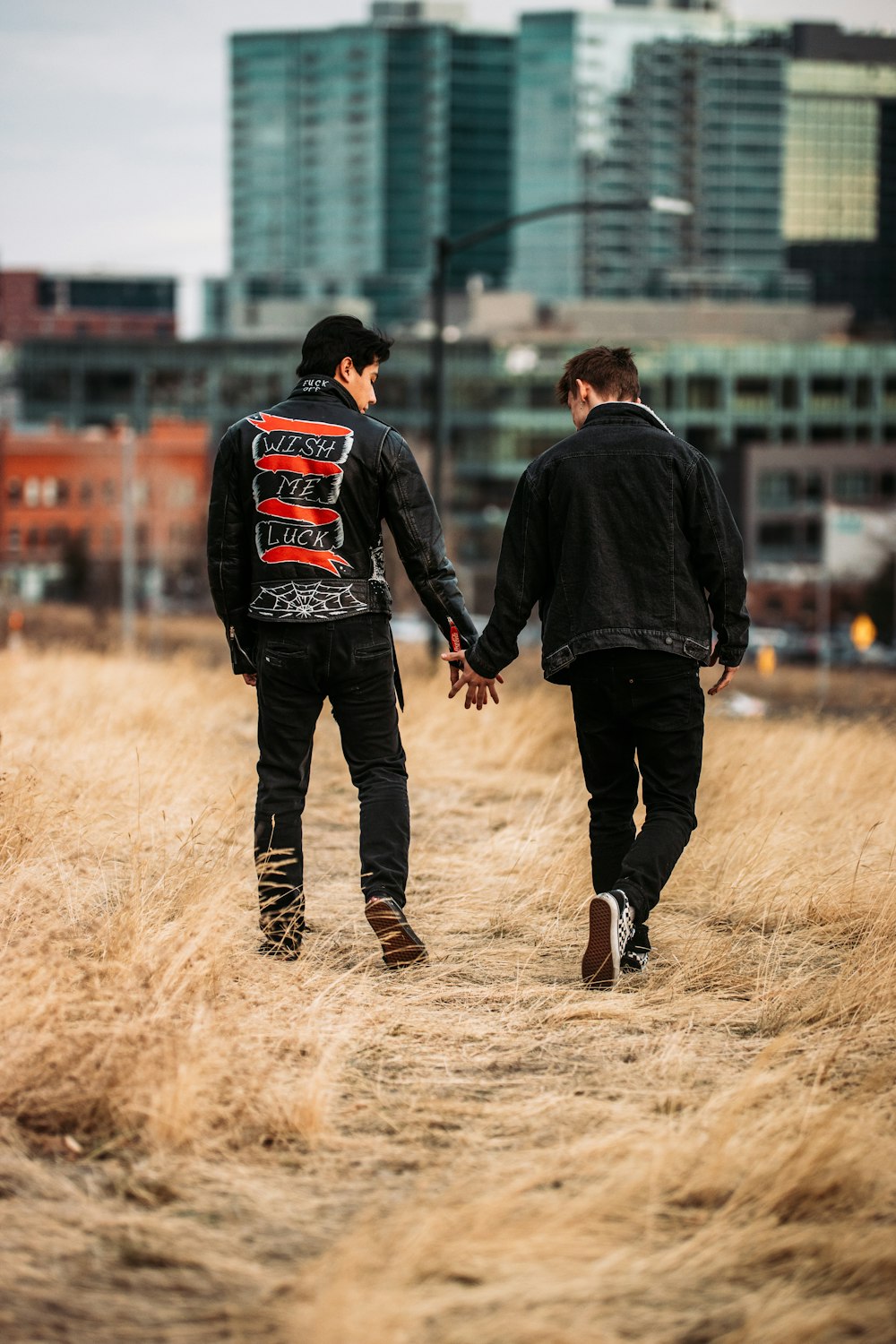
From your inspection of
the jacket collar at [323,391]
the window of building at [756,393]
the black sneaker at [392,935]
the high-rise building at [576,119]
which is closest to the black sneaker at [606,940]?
the black sneaker at [392,935]

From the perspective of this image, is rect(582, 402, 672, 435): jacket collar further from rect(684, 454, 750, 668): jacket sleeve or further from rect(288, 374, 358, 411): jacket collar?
rect(288, 374, 358, 411): jacket collar

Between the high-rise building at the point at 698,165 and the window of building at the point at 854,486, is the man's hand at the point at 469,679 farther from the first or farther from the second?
the high-rise building at the point at 698,165

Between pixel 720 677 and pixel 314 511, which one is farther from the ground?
pixel 314 511

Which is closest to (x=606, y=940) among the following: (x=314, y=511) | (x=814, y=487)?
(x=314, y=511)

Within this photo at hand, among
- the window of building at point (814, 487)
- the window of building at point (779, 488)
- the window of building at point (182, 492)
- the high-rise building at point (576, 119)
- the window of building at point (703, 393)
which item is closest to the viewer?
the window of building at point (779, 488)

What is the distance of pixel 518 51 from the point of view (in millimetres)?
194500

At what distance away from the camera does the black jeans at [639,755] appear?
16.0 ft

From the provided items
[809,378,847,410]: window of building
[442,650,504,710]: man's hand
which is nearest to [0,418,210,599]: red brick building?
[809,378,847,410]: window of building

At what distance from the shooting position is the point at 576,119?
194500 millimetres

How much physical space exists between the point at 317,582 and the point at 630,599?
943 millimetres

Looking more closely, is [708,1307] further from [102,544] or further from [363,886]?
[102,544]

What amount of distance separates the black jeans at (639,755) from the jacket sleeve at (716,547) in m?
0.23

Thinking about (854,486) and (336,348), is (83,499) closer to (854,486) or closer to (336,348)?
(854,486)

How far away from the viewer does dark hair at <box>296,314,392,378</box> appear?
5.16 m
